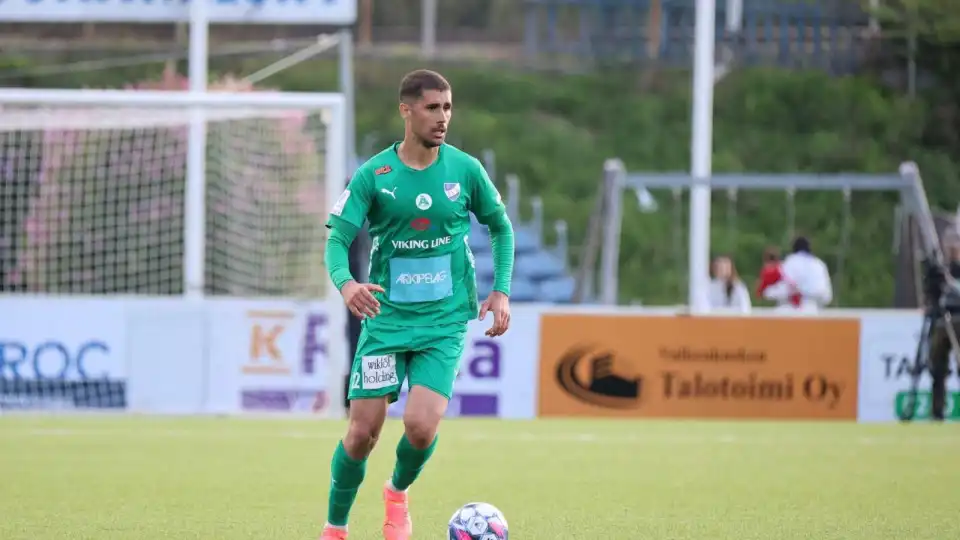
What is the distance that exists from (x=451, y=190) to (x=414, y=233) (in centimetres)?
24

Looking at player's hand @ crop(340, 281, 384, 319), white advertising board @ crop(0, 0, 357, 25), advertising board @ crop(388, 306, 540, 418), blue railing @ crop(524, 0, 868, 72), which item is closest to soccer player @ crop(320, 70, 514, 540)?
player's hand @ crop(340, 281, 384, 319)

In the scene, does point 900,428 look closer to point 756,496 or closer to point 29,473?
point 756,496

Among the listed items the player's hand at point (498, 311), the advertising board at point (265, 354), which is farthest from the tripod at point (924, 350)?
the player's hand at point (498, 311)

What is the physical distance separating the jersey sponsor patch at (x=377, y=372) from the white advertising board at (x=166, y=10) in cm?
1188

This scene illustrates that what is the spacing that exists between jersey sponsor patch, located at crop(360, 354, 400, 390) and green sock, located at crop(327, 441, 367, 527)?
1.06 feet

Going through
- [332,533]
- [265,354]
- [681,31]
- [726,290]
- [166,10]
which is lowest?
[332,533]

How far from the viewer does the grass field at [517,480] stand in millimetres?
8070

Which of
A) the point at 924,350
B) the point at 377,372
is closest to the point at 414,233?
the point at 377,372

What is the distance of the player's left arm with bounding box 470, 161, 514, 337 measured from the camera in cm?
724

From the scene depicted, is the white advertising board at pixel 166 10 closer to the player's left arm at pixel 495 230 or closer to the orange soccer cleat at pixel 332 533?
the player's left arm at pixel 495 230

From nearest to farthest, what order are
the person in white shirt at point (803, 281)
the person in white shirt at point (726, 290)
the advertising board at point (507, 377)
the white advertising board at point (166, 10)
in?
the advertising board at point (507, 377) → the white advertising board at point (166, 10) → the person in white shirt at point (803, 281) → the person in white shirt at point (726, 290)

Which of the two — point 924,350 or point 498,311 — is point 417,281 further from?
point 924,350

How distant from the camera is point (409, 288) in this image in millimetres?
7082

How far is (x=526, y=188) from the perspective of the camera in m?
30.5
